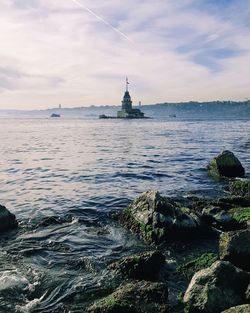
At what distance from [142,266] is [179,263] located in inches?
69.2

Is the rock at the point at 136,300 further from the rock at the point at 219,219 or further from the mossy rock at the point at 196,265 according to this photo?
the rock at the point at 219,219

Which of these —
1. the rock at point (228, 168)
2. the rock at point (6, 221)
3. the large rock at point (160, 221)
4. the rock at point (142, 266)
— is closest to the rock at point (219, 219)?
the large rock at point (160, 221)

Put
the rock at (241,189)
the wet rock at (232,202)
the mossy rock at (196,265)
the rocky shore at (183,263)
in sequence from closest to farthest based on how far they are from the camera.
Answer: the rocky shore at (183,263)
the mossy rock at (196,265)
the wet rock at (232,202)
the rock at (241,189)

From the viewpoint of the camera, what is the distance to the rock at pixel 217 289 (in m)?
8.62

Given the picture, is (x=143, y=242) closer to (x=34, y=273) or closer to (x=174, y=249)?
(x=174, y=249)

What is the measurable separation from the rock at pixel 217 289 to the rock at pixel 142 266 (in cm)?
181

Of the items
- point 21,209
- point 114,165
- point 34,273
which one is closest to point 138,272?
point 34,273

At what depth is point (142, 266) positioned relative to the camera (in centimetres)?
1094

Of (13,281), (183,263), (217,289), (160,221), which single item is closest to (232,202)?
(160,221)

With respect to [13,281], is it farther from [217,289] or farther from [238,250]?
[238,250]

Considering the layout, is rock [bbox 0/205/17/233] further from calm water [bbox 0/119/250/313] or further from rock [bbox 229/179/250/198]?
rock [bbox 229/179/250/198]

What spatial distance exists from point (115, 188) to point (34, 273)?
1276 cm

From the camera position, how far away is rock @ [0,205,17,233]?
50.7 feet

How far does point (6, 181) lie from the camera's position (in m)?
27.0
